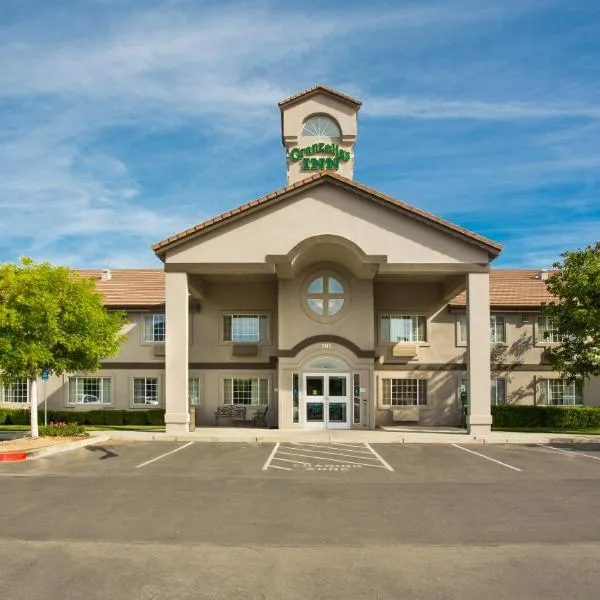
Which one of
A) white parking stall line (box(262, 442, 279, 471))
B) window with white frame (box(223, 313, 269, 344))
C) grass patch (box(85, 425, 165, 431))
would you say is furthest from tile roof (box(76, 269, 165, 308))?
white parking stall line (box(262, 442, 279, 471))

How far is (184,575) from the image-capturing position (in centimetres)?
809

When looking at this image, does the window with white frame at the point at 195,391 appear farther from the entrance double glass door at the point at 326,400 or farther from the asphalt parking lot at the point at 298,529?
the asphalt parking lot at the point at 298,529

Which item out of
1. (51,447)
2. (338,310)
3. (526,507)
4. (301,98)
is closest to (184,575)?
(526,507)

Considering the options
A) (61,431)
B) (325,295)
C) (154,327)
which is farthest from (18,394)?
(325,295)

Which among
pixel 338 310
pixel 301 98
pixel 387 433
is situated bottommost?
pixel 387 433

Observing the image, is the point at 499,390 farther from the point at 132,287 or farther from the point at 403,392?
the point at 132,287

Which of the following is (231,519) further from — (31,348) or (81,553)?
(31,348)

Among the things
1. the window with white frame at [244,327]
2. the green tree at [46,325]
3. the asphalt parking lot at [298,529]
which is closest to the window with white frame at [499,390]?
the window with white frame at [244,327]

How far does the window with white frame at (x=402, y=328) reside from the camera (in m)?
33.0

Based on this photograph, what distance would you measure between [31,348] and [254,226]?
938 centimetres

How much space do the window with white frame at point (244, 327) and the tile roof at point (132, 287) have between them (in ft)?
11.5

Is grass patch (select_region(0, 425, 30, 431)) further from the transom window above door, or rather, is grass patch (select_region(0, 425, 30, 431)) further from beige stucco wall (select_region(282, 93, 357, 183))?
beige stucco wall (select_region(282, 93, 357, 183))

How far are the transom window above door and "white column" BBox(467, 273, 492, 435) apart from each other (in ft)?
18.7

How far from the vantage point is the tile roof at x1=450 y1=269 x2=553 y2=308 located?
111 ft
